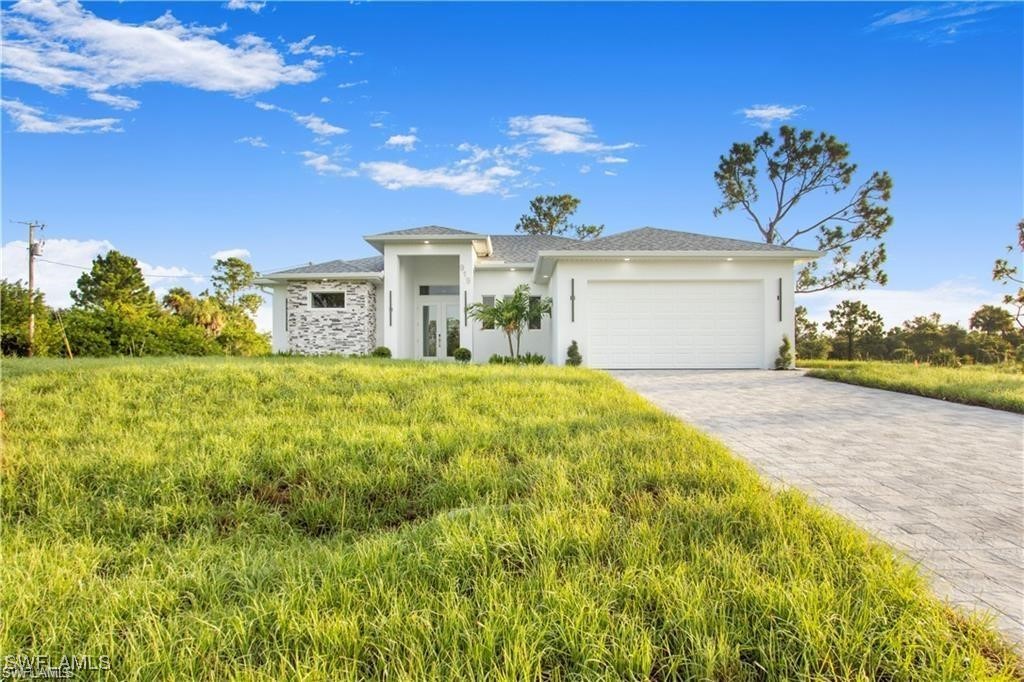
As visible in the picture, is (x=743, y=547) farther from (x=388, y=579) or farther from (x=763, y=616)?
(x=388, y=579)

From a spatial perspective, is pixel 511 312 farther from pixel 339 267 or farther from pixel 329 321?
pixel 339 267

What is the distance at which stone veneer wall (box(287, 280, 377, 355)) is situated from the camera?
17125mm

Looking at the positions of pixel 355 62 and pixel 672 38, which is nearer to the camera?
pixel 672 38

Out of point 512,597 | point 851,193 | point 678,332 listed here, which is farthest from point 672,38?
point 851,193

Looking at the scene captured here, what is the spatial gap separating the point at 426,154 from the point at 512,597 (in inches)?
686

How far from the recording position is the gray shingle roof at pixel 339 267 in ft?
56.7

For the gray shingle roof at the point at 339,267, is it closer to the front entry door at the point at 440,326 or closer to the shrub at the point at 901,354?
the front entry door at the point at 440,326

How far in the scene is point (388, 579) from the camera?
77.4 inches

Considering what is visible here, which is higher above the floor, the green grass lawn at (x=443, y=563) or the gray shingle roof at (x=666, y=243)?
the gray shingle roof at (x=666, y=243)

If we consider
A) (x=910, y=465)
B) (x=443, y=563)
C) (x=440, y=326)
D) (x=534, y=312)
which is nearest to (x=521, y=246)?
(x=440, y=326)

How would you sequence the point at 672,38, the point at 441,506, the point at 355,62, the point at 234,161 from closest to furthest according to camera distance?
the point at 441,506
the point at 672,38
the point at 355,62
the point at 234,161

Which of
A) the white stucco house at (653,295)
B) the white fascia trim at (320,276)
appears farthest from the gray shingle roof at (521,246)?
the white fascia trim at (320,276)

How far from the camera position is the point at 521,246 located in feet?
64.6

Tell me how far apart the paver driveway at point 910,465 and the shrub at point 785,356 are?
429 centimetres
